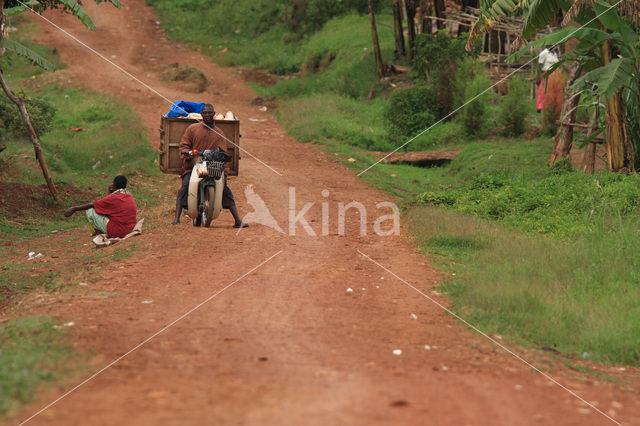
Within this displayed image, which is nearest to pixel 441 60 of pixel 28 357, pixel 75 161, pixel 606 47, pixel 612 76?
pixel 606 47

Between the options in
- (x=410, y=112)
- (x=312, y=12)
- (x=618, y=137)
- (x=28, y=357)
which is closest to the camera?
(x=28, y=357)

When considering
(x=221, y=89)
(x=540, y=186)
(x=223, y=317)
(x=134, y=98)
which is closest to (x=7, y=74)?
(x=134, y=98)

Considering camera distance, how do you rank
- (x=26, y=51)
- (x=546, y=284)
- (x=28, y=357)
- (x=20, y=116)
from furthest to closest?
1. (x=20, y=116)
2. (x=26, y=51)
3. (x=546, y=284)
4. (x=28, y=357)

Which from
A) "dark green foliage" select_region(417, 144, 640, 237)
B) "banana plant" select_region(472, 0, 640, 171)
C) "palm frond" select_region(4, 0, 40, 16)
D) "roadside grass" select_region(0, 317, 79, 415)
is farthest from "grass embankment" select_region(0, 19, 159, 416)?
"banana plant" select_region(472, 0, 640, 171)

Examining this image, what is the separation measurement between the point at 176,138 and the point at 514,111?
986cm

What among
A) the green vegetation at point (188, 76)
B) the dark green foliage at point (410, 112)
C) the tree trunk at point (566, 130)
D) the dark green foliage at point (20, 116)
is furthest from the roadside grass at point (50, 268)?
the green vegetation at point (188, 76)

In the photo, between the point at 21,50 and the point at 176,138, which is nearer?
the point at 176,138

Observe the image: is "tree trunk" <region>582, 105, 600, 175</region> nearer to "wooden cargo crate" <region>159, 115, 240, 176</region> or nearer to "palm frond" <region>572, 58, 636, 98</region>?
"palm frond" <region>572, 58, 636, 98</region>

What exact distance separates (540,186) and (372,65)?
12.1 meters

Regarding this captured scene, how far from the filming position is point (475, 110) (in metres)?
17.5

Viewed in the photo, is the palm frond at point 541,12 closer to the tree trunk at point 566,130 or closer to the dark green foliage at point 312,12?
A: the tree trunk at point 566,130

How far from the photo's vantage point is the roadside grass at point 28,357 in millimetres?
4152

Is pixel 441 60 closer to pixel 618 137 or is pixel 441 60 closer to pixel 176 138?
pixel 618 137

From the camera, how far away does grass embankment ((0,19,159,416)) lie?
15.5 feet
